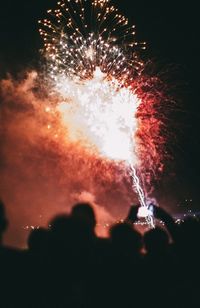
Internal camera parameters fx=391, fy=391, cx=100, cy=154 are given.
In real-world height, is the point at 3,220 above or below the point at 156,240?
below

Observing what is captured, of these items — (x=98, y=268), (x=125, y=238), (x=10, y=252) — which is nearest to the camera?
(x=10, y=252)

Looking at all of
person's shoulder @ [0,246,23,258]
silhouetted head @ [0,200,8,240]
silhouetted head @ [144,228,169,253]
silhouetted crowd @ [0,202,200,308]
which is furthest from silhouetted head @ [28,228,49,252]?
silhouetted head @ [144,228,169,253]

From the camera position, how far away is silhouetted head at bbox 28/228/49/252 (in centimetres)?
283

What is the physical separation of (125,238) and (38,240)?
0.77m

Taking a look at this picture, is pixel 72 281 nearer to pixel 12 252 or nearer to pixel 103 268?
pixel 103 268

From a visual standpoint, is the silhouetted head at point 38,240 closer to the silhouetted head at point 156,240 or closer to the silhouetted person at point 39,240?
the silhouetted person at point 39,240

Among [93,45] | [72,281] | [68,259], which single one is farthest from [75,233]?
[93,45]

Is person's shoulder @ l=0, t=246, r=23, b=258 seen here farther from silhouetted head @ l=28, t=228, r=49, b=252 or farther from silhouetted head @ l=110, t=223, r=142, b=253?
silhouetted head @ l=110, t=223, r=142, b=253

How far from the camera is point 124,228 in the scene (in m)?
3.33

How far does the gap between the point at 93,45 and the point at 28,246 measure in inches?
346

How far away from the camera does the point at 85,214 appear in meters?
3.45

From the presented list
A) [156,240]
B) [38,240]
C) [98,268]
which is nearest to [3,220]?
[38,240]

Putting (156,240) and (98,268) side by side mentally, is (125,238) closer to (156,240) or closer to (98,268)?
(156,240)

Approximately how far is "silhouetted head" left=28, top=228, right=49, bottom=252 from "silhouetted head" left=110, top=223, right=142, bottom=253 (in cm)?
58
